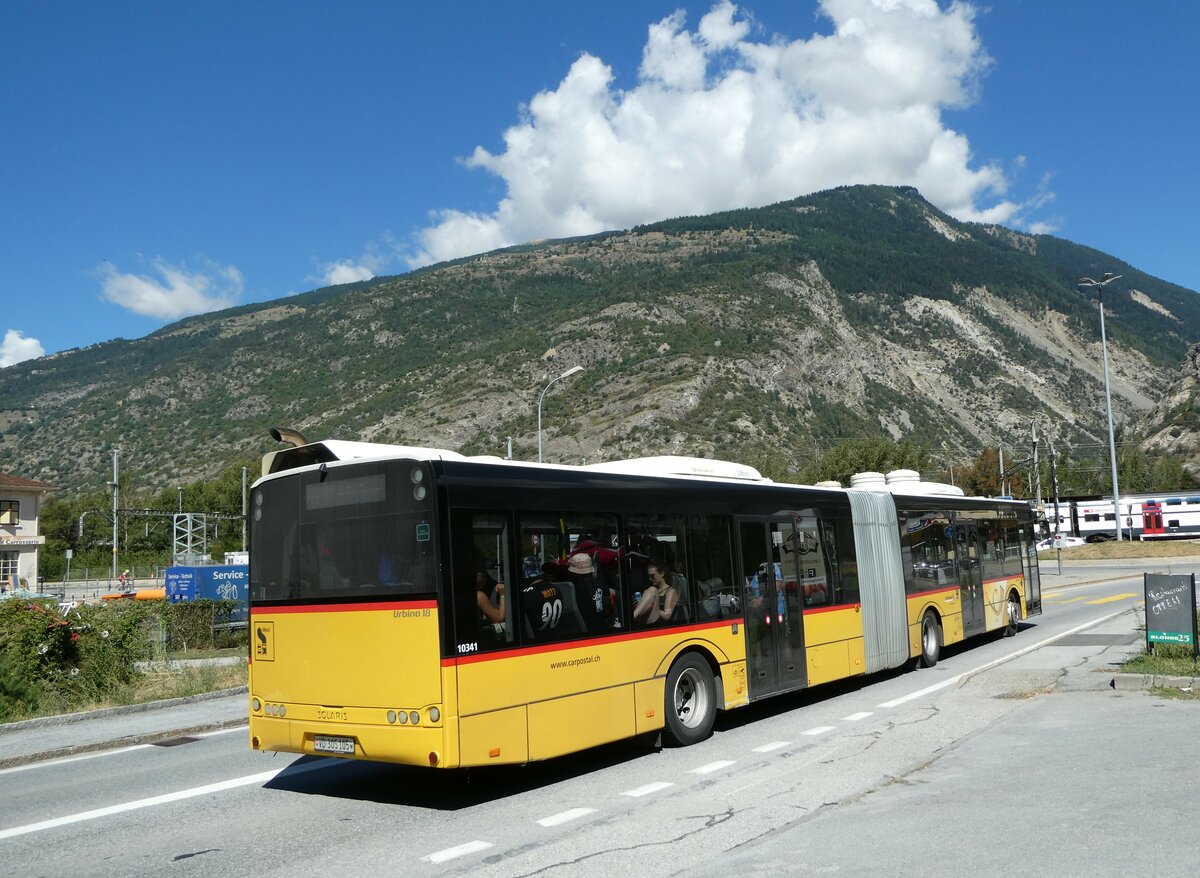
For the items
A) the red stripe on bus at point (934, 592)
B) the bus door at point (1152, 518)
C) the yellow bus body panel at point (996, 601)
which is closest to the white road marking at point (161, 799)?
the red stripe on bus at point (934, 592)

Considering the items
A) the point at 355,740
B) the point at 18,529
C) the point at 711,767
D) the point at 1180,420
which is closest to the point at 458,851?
the point at 355,740

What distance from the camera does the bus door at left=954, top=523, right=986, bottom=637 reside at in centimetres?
1894

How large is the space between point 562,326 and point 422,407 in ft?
94.3

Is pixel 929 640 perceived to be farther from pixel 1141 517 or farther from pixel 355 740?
pixel 1141 517

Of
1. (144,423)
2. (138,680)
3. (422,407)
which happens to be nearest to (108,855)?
(138,680)

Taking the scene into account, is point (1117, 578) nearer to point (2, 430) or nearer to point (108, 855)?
point (108, 855)

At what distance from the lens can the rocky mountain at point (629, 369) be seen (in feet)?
372

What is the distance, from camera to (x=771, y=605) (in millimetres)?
12289

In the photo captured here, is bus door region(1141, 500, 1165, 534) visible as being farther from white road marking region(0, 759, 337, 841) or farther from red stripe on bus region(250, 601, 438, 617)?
red stripe on bus region(250, 601, 438, 617)

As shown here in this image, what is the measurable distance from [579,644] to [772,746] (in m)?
2.69

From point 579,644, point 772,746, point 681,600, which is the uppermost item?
point 681,600

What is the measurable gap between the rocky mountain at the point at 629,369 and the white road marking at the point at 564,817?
88.7 metres

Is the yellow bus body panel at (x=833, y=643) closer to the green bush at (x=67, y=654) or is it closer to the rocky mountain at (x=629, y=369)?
the green bush at (x=67, y=654)

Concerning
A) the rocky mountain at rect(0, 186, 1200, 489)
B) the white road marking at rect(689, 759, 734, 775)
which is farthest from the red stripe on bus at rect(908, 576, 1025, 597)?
the rocky mountain at rect(0, 186, 1200, 489)
